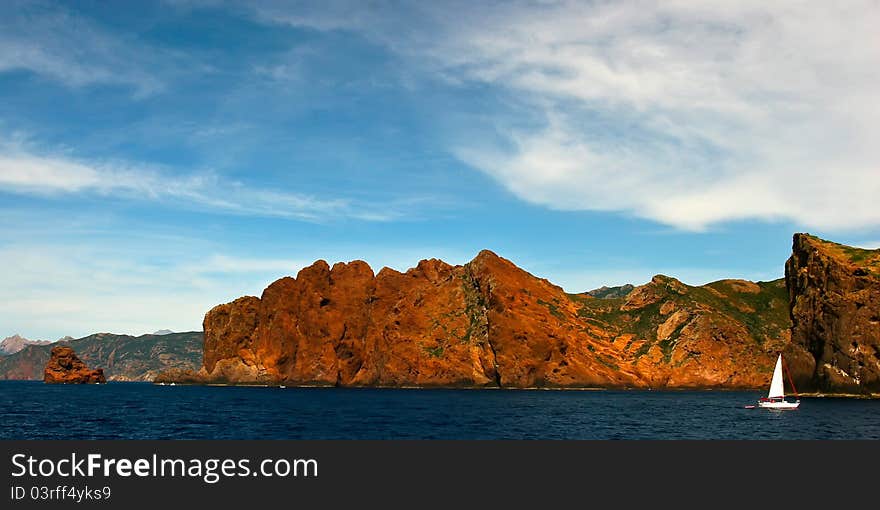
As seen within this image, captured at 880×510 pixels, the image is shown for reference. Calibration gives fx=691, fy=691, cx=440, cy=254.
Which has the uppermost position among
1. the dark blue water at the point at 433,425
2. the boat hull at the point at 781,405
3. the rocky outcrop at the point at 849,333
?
the rocky outcrop at the point at 849,333

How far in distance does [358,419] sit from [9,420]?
160 ft

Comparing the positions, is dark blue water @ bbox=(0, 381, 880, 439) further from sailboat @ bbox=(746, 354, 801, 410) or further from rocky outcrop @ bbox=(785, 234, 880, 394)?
rocky outcrop @ bbox=(785, 234, 880, 394)

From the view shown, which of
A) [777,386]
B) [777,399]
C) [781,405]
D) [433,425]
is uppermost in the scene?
[777,386]

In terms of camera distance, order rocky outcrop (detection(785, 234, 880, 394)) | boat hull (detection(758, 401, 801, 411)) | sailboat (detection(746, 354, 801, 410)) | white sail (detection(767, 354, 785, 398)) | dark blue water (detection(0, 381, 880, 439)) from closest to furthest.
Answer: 1. dark blue water (detection(0, 381, 880, 439))
2. boat hull (detection(758, 401, 801, 411))
3. sailboat (detection(746, 354, 801, 410))
4. white sail (detection(767, 354, 785, 398))
5. rocky outcrop (detection(785, 234, 880, 394))

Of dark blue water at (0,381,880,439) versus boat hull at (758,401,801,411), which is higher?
dark blue water at (0,381,880,439)

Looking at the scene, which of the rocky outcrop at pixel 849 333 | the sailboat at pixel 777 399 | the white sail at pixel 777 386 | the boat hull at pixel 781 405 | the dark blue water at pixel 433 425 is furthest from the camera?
the rocky outcrop at pixel 849 333

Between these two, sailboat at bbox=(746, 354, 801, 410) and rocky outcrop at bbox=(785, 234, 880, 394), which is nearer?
sailboat at bbox=(746, 354, 801, 410)

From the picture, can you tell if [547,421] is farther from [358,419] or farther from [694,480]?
[694,480]

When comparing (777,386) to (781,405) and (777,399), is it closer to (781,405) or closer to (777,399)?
(777,399)

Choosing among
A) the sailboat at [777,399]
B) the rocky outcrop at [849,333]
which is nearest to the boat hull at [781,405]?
the sailboat at [777,399]

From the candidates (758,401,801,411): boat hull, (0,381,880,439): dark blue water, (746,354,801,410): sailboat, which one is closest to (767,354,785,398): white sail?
(746,354,801,410): sailboat

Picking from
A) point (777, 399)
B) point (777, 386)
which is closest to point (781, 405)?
point (777, 386)

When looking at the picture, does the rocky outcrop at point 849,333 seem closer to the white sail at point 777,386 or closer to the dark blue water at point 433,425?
the white sail at point 777,386

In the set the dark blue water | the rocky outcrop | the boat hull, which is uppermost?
the rocky outcrop
